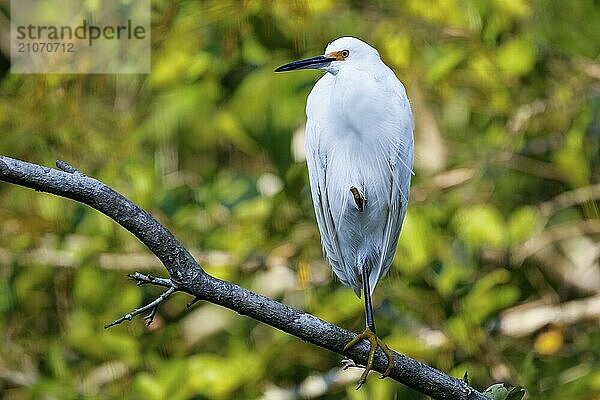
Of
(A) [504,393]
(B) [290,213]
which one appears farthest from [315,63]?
(B) [290,213]

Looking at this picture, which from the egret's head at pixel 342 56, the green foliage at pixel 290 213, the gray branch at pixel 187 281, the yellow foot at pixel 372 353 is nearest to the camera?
the gray branch at pixel 187 281

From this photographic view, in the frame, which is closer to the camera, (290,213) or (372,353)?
(372,353)

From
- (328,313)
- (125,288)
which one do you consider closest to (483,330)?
(328,313)

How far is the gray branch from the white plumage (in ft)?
0.98

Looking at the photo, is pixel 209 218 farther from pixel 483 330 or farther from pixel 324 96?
pixel 324 96

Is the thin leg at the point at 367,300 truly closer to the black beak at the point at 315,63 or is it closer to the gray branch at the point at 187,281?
the gray branch at the point at 187,281

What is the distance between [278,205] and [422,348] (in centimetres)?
51

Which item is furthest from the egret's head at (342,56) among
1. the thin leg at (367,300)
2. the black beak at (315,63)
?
the thin leg at (367,300)

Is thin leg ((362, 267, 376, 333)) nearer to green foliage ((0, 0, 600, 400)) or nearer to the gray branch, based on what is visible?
the gray branch

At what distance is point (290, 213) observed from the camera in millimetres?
2455

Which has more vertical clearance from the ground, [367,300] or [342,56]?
[342,56]

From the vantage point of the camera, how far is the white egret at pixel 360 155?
5.04ft

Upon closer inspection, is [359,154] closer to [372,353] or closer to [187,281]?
[372,353]

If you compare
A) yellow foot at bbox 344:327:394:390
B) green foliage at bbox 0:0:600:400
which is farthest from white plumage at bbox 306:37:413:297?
green foliage at bbox 0:0:600:400
